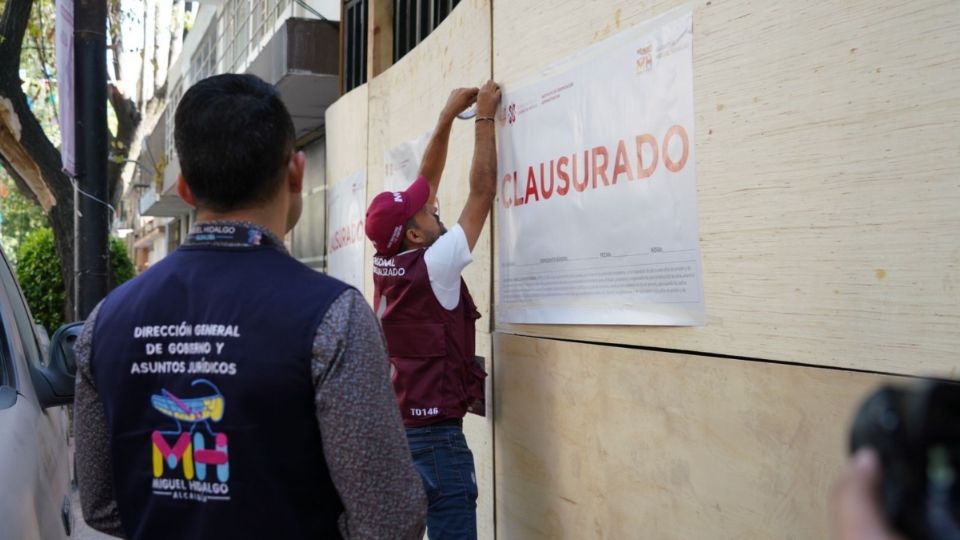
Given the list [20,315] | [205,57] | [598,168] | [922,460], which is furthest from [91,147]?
[205,57]

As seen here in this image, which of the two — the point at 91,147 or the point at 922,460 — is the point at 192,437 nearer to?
the point at 922,460

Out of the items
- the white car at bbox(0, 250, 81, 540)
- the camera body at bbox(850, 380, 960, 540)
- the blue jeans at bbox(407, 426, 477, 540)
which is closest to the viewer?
the camera body at bbox(850, 380, 960, 540)

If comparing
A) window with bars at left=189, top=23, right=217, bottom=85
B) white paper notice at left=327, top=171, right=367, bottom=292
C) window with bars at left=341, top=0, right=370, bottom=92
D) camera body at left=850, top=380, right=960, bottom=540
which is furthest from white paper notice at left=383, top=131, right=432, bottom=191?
window with bars at left=189, top=23, right=217, bottom=85

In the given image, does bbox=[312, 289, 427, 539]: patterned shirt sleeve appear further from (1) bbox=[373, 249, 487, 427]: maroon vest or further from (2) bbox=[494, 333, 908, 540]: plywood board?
(1) bbox=[373, 249, 487, 427]: maroon vest

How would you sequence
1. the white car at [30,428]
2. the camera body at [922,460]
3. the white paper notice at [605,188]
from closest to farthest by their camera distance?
1. the camera body at [922,460]
2. the white car at [30,428]
3. the white paper notice at [605,188]

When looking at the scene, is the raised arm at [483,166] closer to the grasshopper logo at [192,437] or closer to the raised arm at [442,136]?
the raised arm at [442,136]

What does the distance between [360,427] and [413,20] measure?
479 cm

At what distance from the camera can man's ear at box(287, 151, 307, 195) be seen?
1852 millimetres

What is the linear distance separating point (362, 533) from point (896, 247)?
1.33 metres

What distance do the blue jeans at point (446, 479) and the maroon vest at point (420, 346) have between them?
0.07 m

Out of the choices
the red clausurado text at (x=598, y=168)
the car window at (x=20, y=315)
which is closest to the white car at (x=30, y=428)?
the car window at (x=20, y=315)

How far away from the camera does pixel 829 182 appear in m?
2.19

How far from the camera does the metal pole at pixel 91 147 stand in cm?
602

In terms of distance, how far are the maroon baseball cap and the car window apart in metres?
1.27
